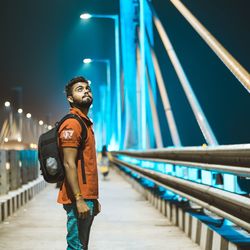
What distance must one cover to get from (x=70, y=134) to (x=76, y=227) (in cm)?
57

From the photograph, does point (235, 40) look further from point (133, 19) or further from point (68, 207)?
point (133, 19)

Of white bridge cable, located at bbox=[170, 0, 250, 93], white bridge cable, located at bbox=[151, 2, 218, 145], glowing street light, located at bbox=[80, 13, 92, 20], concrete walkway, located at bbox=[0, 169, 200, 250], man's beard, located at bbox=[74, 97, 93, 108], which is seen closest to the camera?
man's beard, located at bbox=[74, 97, 93, 108]

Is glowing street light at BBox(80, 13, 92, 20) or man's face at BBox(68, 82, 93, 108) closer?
man's face at BBox(68, 82, 93, 108)

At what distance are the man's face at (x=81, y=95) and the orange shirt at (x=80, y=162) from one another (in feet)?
0.58

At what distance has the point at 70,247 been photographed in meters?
4.05

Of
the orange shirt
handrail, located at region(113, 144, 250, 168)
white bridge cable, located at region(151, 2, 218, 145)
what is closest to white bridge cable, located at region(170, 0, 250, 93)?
handrail, located at region(113, 144, 250, 168)

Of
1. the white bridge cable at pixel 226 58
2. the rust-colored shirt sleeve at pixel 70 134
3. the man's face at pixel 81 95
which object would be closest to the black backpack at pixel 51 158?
the rust-colored shirt sleeve at pixel 70 134

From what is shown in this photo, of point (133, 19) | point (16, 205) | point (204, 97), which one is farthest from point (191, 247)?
point (133, 19)

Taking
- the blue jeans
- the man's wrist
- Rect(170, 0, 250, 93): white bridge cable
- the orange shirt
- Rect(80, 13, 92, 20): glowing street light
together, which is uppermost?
Rect(80, 13, 92, 20): glowing street light

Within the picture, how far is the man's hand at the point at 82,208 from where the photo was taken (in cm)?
390

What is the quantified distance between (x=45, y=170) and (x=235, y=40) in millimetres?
6342

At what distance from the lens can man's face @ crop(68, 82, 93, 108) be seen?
165 inches

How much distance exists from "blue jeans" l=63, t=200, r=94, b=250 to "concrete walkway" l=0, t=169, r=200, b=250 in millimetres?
2401

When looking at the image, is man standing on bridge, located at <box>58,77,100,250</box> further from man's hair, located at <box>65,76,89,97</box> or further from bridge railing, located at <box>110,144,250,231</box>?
bridge railing, located at <box>110,144,250,231</box>
